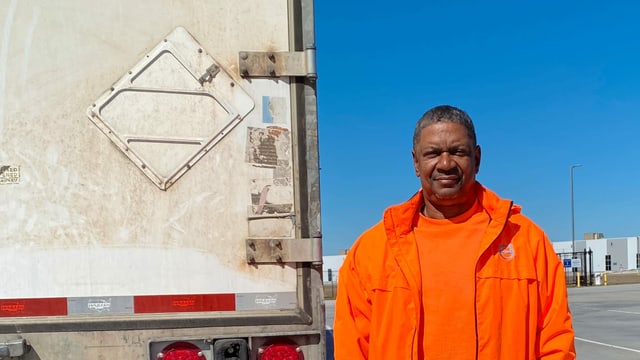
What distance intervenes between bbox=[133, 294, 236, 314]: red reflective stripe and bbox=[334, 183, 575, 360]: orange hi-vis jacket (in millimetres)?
619

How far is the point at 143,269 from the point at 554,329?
164 centimetres

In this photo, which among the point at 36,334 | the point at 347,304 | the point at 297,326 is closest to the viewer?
the point at 347,304

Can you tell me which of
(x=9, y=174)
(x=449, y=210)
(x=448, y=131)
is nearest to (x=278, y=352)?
(x=449, y=210)

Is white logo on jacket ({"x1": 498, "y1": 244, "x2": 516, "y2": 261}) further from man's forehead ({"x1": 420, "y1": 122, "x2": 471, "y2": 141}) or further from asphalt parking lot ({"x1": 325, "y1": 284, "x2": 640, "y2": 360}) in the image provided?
asphalt parking lot ({"x1": 325, "y1": 284, "x2": 640, "y2": 360})

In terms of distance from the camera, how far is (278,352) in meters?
2.86

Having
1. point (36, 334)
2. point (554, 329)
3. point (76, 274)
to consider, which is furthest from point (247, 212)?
point (554, 329)

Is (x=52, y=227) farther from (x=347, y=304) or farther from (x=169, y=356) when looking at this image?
(x=347, y=304)

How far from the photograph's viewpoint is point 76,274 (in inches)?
108

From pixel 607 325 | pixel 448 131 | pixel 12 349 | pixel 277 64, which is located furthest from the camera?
pixel 607 325

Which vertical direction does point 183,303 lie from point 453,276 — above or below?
below

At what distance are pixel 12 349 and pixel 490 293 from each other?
190 cm

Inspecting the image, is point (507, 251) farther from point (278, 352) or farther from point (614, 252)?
point (614, 252)

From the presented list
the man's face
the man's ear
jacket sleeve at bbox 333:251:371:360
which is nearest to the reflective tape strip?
jacket sleeve at bbox 333:251:371:360

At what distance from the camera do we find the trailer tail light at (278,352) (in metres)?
2.85
